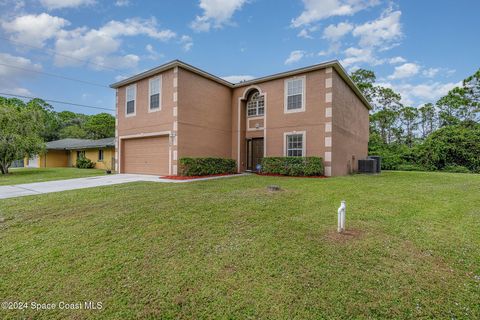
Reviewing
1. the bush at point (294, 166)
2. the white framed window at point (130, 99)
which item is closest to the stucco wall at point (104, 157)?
the white framed window at point (130, 99)

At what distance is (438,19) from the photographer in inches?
450

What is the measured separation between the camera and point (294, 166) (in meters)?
11.3

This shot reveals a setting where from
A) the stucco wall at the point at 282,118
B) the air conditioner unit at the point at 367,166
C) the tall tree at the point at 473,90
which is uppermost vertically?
the tall tree at the point at 473,90

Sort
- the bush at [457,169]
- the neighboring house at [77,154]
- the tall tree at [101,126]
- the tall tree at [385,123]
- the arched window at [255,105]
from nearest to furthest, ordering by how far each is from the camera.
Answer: the arched window at [255,105] < the bush at [457,169] < the neighboring house at [77,154] < the tall tree at [385,123] < the tall tree at [101,126]

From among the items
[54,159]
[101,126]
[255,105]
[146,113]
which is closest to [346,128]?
[255,105]

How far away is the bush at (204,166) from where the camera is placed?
11281 millimetres

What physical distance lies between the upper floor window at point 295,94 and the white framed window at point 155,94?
6914 millimetres

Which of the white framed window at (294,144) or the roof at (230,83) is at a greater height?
the roof at (230,83)

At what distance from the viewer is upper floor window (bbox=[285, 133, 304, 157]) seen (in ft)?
39.3

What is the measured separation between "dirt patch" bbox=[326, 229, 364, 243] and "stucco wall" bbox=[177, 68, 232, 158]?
30.1ft

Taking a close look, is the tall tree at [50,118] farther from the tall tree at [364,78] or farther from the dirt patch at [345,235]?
the dirt patch at [345,235]

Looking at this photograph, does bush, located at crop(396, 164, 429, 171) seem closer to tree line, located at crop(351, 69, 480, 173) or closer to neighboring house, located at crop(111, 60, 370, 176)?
tree line, located at crop(351, 69, 480, 173)

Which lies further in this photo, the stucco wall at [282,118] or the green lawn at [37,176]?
the stucco wall at [282,118]

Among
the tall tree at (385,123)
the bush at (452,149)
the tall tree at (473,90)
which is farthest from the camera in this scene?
the tall tree at (385,123)
